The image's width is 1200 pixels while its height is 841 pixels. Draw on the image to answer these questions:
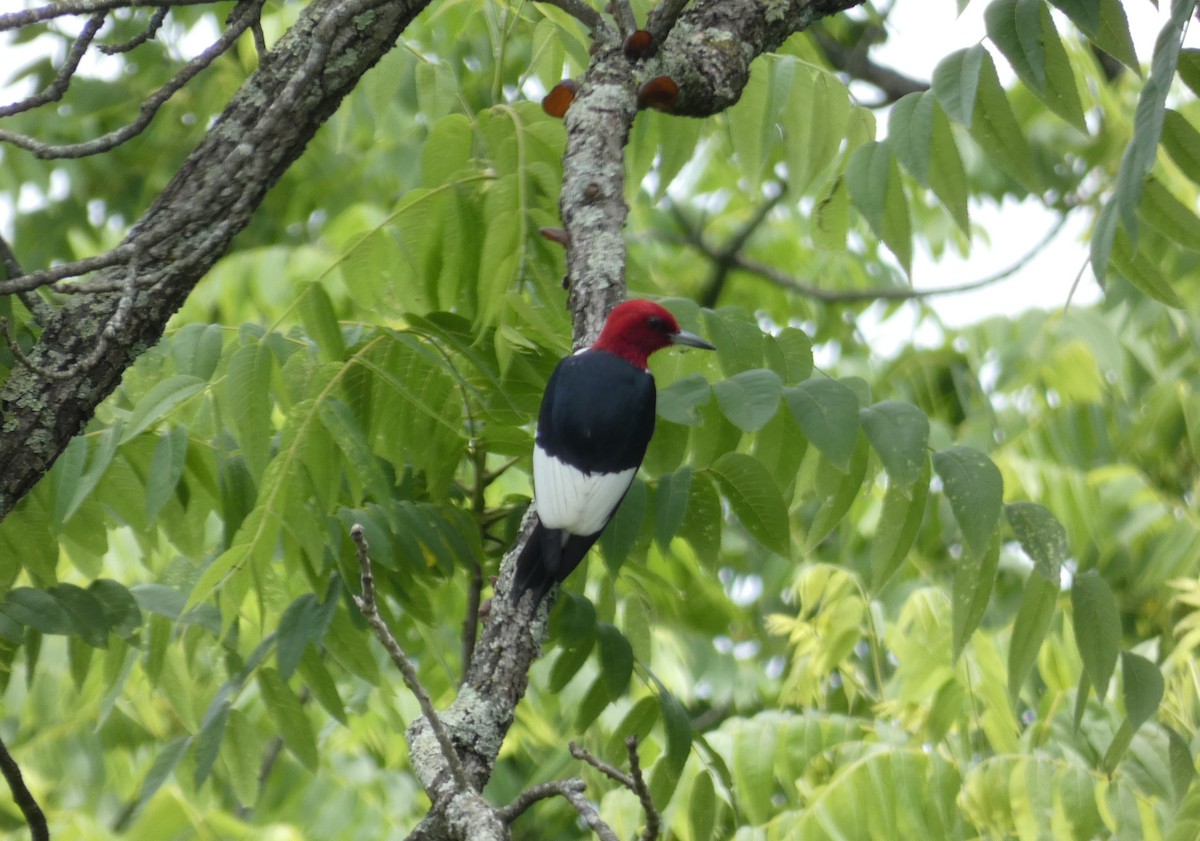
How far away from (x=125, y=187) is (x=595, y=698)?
22.2ft

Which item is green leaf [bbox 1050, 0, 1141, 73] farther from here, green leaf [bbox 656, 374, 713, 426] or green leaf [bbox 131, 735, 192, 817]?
green leaf [bbox 131, 735, 192, 817]

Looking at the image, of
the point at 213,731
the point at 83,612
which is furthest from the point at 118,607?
the point at 213,731

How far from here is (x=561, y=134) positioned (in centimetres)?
302

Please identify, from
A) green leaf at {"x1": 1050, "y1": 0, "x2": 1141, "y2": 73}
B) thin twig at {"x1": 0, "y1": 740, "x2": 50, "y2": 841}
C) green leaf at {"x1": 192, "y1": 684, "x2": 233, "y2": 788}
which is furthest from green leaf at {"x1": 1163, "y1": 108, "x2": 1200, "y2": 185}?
thin twig at {"x1": 0, "y1": 740, "x2": 50, "y2": 841}

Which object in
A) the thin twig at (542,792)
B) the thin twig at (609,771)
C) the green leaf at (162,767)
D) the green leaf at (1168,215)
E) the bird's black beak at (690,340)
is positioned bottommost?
the green leaf at (162,767)

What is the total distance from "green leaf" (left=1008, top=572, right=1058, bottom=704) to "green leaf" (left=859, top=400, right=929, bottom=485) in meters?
0.43

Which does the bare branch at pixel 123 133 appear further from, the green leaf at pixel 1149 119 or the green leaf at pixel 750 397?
the green leaf at pixel 1149 119

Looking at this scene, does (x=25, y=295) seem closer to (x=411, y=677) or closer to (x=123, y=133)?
(x=123, y=133)

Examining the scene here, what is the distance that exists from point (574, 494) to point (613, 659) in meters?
0.54

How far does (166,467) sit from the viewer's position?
251 cm

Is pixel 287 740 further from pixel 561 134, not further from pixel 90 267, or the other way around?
pixel 561 134

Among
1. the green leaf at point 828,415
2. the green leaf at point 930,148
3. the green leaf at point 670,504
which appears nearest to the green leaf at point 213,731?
the green leaf at point 670,504

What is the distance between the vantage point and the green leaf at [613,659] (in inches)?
108

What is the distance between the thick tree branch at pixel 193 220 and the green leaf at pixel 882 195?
1.12m
